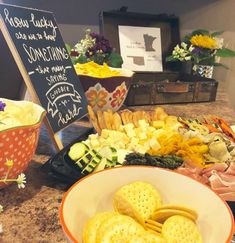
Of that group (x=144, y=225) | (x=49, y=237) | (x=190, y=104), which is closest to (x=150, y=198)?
(x=144, y=225)

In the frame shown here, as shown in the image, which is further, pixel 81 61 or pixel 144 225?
pixel 81 61

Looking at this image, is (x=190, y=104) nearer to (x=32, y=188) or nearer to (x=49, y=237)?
(x=32, y=188)

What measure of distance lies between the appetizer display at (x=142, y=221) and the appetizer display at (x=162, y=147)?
160 mm

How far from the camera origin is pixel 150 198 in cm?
49

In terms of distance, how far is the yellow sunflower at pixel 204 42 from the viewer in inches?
67.0

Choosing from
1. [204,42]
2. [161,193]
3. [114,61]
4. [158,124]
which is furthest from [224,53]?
[161,193]

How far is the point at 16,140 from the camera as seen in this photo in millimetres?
586

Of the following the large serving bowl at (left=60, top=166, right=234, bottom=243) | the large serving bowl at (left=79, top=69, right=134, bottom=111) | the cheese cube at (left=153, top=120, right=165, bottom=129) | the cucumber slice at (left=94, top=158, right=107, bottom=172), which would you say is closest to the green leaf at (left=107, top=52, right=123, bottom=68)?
the large serving bowl at (left=79, top=69, right=134, bottom=111)

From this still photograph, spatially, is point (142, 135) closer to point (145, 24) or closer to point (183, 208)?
point (183, 208)

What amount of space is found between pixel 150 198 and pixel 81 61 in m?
0.87

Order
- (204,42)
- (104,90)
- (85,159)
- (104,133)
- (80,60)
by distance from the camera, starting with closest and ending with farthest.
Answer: (85,159)
(104,133)
(104,90)
(80,60)
(204,42)

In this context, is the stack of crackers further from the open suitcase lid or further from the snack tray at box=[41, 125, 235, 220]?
the open suitcase lid

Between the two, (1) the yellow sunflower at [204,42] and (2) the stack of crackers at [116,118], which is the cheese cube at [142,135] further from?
(1) the yellow sunflower at [204,42]

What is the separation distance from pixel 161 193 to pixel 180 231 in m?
0.11
